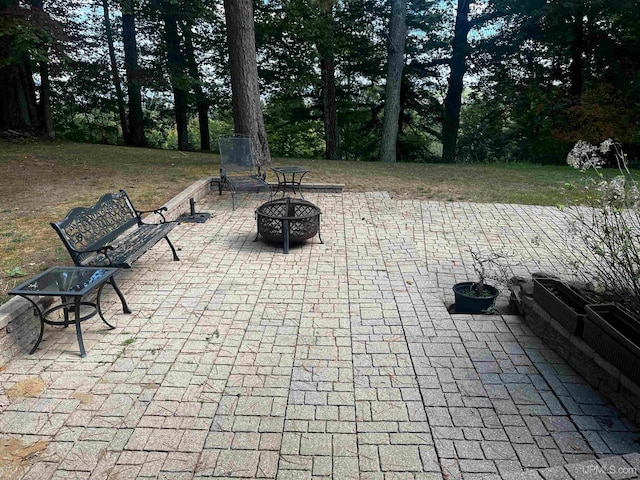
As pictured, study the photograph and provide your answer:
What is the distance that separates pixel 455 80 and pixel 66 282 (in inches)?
729

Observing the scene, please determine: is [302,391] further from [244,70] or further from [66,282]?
[244,70]

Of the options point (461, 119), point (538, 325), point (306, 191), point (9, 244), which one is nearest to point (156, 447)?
point (538, 325)

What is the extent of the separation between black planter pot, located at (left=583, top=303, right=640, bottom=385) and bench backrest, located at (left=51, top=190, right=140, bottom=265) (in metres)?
4.15

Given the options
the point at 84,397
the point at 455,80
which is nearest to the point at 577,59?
the point at 455,80

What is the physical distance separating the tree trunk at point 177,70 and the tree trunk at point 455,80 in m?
10.9

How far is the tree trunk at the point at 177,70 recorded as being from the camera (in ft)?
56.9

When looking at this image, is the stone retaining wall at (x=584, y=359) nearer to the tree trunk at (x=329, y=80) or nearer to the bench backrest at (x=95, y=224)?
the bench backrest at (x=95, y=224)

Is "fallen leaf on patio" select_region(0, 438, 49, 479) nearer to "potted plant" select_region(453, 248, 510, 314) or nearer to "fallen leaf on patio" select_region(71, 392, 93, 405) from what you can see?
"fallen leaf on patio" select_region(71, 392, 93, 405)

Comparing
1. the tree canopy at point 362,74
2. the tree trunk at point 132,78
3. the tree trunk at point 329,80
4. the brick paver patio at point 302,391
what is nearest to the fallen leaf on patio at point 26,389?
the brick paver patio at point 302,391

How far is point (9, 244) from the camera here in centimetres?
541

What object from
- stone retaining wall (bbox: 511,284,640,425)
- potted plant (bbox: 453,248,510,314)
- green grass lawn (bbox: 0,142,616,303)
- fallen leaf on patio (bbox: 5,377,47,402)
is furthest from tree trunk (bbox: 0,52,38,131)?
stone retaining wall (bbox: 511,284,640,425)

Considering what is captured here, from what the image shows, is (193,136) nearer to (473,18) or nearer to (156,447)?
(473,18)

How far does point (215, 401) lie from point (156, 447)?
46cm

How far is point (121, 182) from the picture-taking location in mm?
9180
